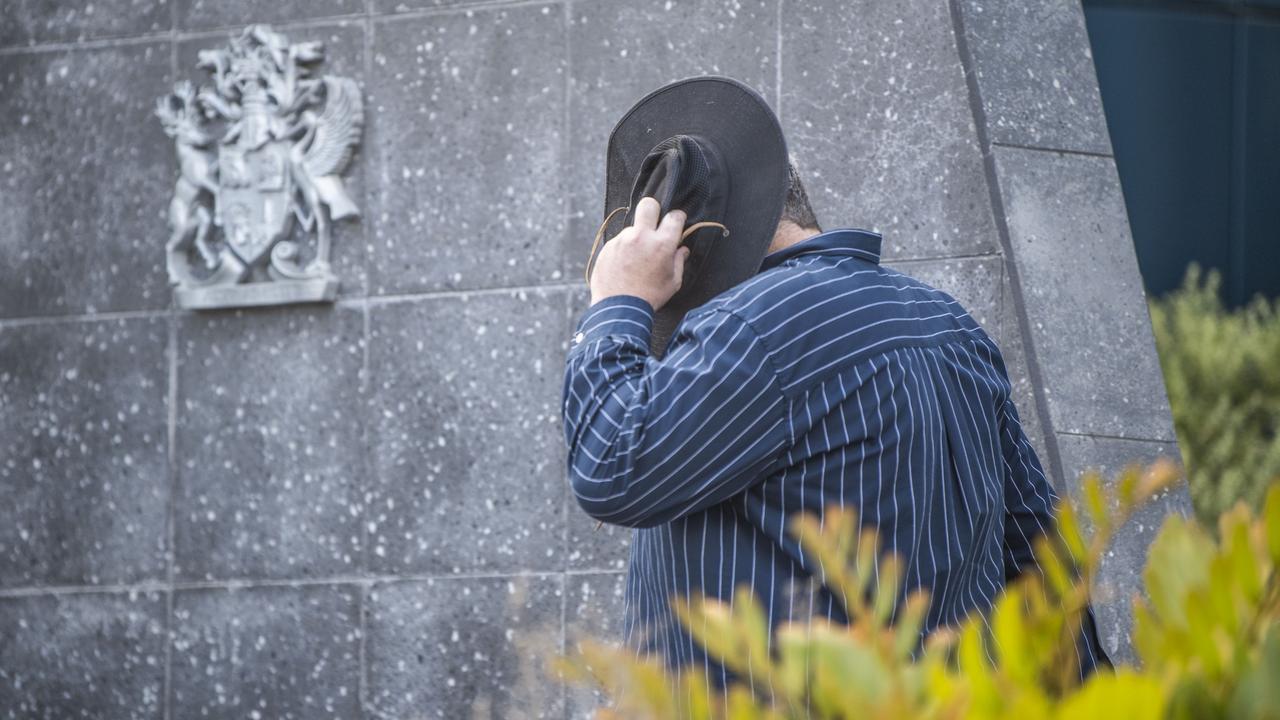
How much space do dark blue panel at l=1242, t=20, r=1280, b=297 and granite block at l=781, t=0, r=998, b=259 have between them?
334 inches

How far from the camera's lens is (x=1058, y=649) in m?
1.09

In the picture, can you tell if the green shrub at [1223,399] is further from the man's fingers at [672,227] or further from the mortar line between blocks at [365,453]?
the man's fingers at [672,227]

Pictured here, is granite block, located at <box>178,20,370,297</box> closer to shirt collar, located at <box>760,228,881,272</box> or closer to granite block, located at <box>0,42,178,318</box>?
granite block, located at <box>0,42,178,318</box>

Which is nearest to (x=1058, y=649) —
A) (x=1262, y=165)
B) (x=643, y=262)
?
(x=643, y=262)

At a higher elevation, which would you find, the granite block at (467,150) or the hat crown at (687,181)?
the granite block at (467,150)

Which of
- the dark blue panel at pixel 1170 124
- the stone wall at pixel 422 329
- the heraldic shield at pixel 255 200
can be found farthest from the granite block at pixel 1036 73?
the dark blue panel at pixel 1170 124

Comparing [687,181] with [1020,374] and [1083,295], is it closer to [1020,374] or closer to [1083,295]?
[1020,374]

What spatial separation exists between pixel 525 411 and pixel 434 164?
784 mm

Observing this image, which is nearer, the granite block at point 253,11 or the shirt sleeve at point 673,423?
the shirt sleeve at point 673,423

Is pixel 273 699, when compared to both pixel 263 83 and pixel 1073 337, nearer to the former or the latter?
pixel 263 83

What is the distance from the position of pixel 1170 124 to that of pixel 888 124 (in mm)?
8351

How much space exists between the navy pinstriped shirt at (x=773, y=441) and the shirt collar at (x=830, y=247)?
2.7 inches

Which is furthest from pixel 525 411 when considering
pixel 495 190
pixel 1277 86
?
pixel 1277 86

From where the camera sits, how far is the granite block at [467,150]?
4.59 m
